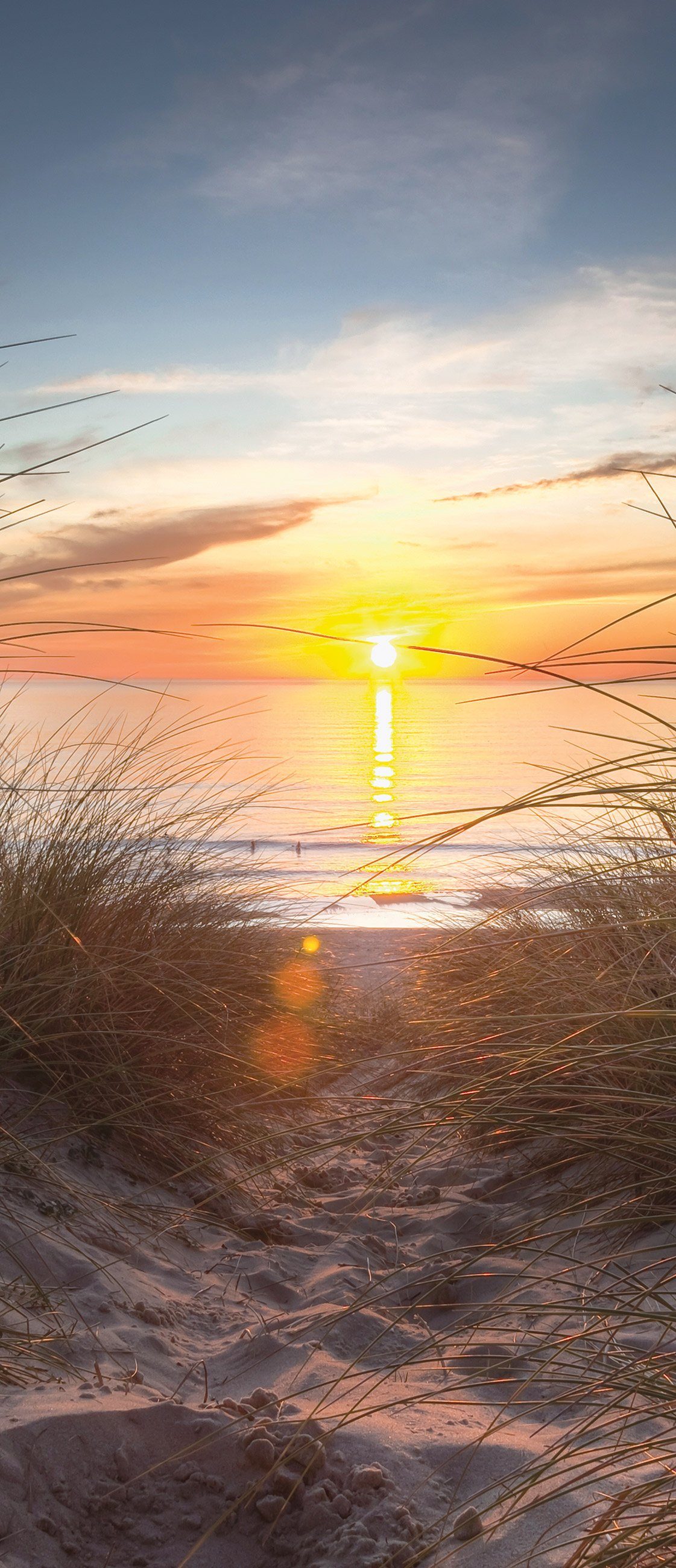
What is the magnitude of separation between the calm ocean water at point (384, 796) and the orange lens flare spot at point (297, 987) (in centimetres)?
41

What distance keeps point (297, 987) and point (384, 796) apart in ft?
51.4

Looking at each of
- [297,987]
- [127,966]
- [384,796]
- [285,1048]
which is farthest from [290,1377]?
[384,796]

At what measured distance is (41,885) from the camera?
3.24 metres

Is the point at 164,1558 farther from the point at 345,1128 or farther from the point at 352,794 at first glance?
the point at 352,794

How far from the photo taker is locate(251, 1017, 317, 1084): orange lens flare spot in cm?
360

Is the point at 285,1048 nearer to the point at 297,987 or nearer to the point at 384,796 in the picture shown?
the point at 297,987

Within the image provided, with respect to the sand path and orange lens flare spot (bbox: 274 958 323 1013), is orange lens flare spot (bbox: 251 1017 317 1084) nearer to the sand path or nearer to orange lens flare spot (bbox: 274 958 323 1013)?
orange lens flare spot (bbox: 274 958 323 1013)

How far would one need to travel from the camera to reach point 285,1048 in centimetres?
389

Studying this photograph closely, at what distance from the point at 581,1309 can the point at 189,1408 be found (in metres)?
0.99

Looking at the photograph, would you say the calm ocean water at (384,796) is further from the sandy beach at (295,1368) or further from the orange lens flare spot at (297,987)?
the sandy beach at (295,1368)

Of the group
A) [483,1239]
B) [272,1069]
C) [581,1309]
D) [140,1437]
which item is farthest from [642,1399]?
[272,1069]

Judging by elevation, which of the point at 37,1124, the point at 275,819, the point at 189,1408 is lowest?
the point at 189,1408

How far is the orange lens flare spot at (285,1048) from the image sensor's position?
360cm

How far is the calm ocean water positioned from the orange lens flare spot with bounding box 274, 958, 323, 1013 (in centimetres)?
41
